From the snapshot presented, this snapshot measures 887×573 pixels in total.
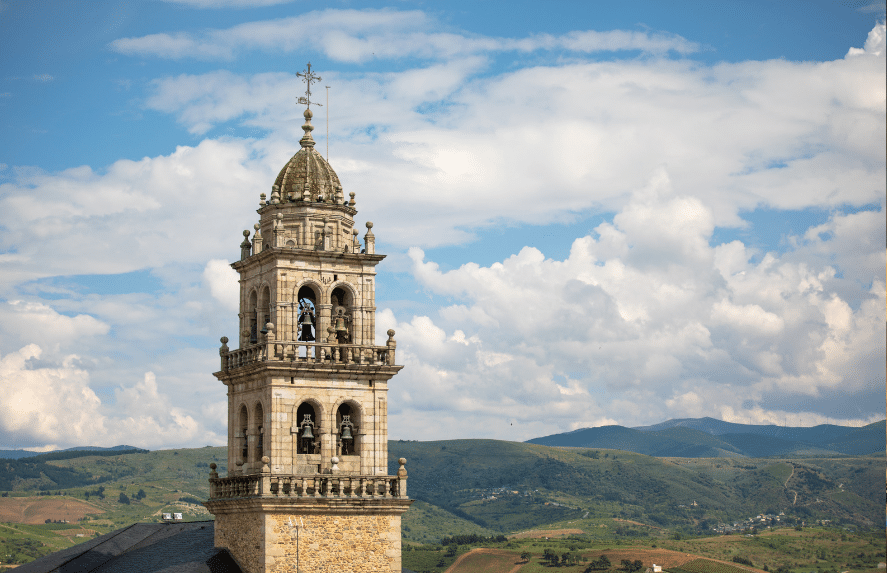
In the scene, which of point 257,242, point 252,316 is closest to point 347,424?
point 252,316

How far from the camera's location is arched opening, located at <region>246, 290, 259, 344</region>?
49.6 m

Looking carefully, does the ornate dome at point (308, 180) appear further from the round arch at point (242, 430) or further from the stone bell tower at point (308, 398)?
the round arch at point (242, 430)

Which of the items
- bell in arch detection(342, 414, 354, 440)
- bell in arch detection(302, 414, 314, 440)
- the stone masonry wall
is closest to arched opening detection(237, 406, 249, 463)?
bell in arch detection(302, 414, 314, 440)

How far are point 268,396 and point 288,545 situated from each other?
20.4 ft

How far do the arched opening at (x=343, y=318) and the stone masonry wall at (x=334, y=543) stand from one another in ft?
26.0

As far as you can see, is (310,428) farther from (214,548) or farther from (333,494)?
(214,548)

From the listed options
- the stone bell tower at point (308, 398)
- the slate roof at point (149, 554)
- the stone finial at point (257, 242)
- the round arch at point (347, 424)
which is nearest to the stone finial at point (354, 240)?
the stone bell tower at point (308, 398)

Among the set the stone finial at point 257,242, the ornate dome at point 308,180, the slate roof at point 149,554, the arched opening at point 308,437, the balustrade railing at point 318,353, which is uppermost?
the ornate dome at point 308,180

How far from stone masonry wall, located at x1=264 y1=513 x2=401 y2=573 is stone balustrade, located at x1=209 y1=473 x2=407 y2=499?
34.6 inches

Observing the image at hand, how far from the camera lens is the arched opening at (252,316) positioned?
49594 mm

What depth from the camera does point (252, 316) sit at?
50.1 meters

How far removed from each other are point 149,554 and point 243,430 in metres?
6.98

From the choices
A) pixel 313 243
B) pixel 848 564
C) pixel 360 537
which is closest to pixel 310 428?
pixel 360 537

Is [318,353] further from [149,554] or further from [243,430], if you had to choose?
[149,554]
